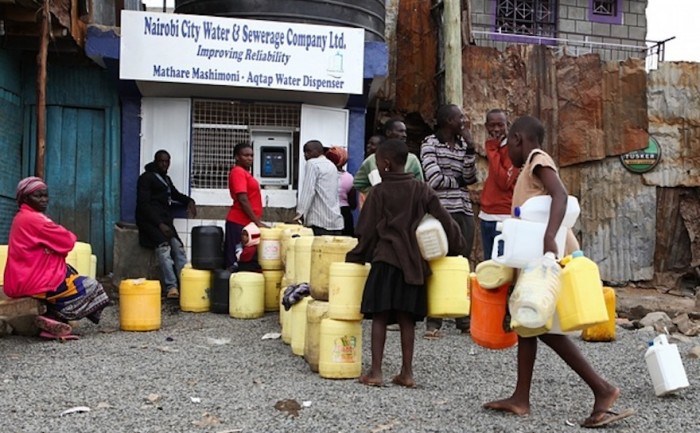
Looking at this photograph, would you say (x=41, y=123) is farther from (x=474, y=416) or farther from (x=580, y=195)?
(x=580, y=195)

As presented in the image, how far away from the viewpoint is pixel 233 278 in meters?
8.20

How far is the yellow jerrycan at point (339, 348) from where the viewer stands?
5.19 meters

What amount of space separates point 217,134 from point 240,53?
131 cm

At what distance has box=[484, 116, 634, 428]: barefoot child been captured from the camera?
4.15 meters

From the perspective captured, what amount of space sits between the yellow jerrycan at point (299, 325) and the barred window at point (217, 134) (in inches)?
190

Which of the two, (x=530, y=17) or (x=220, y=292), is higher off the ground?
(x=530, y=17)

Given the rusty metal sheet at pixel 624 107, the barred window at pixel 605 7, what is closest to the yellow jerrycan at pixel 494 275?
the rusty metal sheet at pixel 624 107

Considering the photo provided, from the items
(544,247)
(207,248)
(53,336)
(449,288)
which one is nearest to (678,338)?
(449,288)

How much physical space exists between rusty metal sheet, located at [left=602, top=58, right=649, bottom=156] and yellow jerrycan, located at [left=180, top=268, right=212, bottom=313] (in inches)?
283

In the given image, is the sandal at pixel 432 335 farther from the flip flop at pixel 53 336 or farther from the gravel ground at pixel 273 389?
the flip flop at pixel 53 336

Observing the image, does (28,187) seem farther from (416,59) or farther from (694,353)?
(416,59)

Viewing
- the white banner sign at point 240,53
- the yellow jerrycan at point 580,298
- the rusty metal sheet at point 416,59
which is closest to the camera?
the yellow jerrycan at point 580,298

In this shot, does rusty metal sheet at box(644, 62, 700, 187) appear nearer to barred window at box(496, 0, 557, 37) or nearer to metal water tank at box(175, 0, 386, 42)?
barred window at box(496, 0, 557, 37)

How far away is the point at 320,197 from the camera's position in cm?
825
